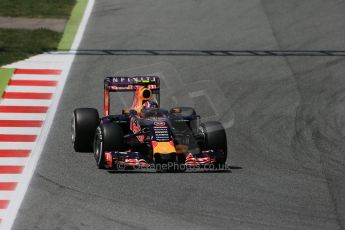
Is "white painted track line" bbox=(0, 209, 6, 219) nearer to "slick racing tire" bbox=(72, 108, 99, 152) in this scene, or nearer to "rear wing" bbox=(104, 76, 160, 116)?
"slick racing tire" bbox=(72, 108, 99, 152)

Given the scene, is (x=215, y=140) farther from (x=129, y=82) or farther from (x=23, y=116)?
(x=23, y=116)

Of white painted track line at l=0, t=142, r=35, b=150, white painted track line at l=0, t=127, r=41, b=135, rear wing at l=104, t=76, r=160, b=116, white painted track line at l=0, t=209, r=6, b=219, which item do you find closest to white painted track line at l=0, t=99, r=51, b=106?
white painted track line at l=0, t=127, r=41, b=135

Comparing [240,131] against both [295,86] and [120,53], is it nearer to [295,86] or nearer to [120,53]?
[295,86]

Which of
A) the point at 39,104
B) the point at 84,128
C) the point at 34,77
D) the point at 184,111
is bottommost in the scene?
the point at 84,128

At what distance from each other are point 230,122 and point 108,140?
17.2ft

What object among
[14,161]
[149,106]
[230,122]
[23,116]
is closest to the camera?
[14,161]

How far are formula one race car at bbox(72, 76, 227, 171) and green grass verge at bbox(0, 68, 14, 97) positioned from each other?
227 inches

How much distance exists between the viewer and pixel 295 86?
28.4 meters

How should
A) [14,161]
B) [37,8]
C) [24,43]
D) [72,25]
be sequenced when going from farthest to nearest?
[37,8], [72,25], [24,43], [14,161]

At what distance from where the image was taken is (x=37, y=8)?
35.2 meters

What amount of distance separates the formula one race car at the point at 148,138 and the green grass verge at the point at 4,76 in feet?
18.9

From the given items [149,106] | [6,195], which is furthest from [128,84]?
[6,195]

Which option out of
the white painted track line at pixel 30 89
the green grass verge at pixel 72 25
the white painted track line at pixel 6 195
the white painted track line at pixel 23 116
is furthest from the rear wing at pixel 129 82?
the green grass verge at pixel 72 25

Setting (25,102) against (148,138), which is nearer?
(148,138)
